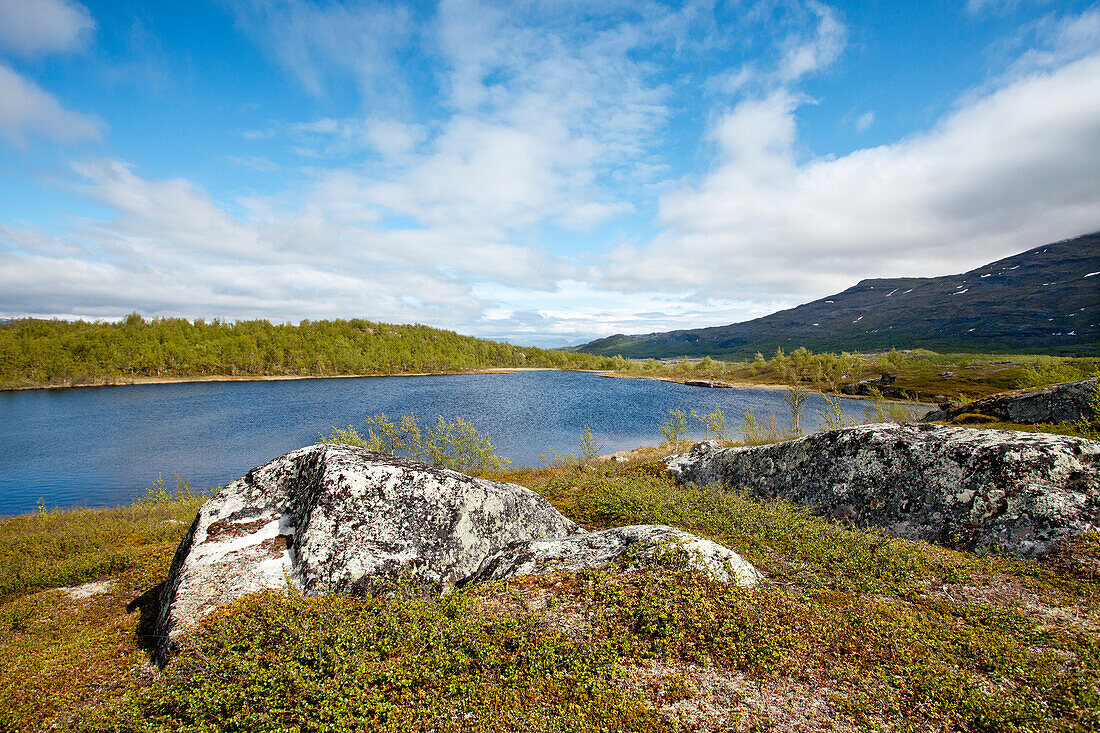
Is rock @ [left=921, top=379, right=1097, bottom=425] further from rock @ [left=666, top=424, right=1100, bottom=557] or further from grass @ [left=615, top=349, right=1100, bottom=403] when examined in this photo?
grass @ [left=615, top=349, right=1100, bottom=403]

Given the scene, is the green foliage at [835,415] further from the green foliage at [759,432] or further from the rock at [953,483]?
the rock at [953,483]

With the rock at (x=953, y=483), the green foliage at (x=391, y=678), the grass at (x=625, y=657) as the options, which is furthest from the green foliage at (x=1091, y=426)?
the green foliage at (x=391, y=678)

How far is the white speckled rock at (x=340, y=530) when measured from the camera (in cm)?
819

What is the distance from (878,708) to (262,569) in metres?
9.98

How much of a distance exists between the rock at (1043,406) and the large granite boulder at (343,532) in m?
27.3

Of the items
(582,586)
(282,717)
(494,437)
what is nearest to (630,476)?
(582,586)

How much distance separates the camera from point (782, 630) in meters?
6.20

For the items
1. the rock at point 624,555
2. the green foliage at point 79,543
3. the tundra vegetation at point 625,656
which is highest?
the rock at point 624,555

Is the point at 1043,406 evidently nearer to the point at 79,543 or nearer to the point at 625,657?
the point at 625,657

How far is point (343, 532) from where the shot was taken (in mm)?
8680

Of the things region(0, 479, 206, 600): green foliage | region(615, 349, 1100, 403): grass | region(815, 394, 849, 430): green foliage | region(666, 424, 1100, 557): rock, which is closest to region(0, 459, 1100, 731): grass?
region(666, 424, 1100, 557): rock

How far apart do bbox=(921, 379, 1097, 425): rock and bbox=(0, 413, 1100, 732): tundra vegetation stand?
776 inches

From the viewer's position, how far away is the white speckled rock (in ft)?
26.9

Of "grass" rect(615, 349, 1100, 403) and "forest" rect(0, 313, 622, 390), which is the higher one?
"forest" rect(0, 313, 622, 390)
